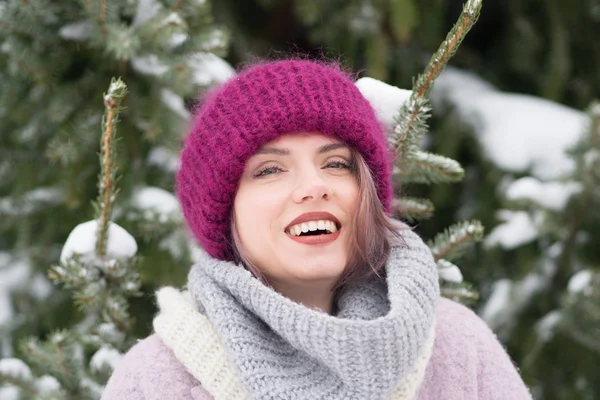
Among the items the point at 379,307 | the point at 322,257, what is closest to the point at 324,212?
the point at 322,257

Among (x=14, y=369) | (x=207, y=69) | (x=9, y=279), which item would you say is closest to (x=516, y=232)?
(x=207, y=69)

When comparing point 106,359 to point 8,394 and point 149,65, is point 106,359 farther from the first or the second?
point 149,65

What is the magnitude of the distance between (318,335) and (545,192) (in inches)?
39.3

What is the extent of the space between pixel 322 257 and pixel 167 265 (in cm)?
56

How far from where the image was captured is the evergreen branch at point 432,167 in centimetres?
147

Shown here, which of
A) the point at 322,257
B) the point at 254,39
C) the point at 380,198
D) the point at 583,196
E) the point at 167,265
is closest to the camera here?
the point at 322,257

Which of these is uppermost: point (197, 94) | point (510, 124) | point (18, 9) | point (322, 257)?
point (18, 9)

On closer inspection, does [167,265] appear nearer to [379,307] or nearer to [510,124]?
[379,307]

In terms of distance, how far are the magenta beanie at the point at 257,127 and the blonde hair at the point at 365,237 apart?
0.13 feet

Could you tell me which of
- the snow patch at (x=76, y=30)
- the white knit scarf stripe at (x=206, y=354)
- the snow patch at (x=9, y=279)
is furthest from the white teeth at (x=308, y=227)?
the snow patch at (x=9, y=279)

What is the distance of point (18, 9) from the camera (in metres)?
1.52

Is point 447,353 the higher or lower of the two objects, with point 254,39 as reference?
lower

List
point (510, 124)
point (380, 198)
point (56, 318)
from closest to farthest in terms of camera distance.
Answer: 1. point (380, 198)
2. point (56, 318)
3. point (510, 124)

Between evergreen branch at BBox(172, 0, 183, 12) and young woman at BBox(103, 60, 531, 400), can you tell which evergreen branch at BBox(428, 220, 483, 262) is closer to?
young woman at BBox(103, 60, 531, 400)
